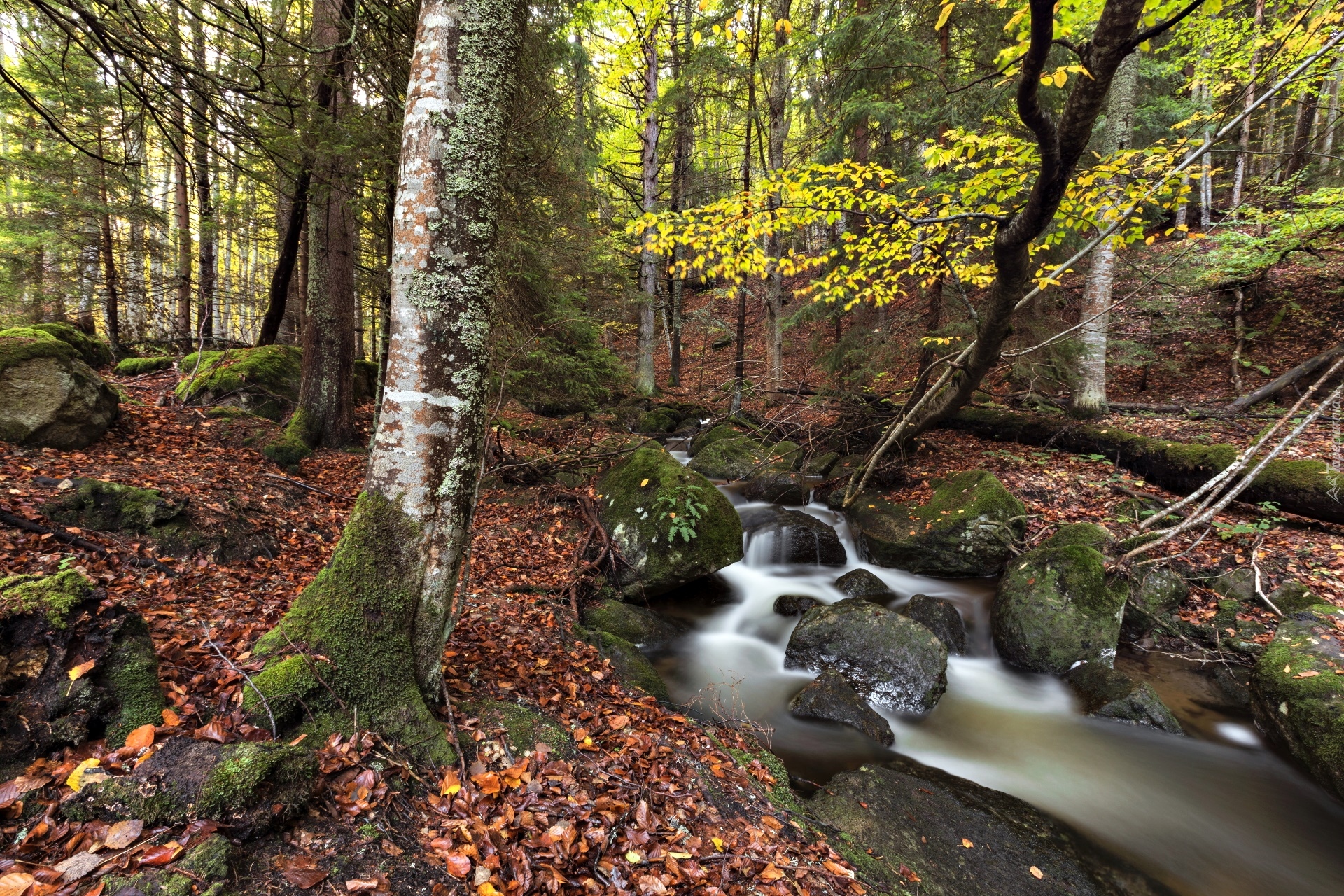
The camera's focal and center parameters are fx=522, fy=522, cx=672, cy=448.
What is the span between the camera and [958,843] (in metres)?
3.84

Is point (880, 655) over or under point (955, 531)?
under

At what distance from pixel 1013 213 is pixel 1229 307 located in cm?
1241

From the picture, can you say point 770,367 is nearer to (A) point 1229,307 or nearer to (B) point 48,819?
(A) point 1229,307

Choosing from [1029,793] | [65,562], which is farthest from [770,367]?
[65,562]

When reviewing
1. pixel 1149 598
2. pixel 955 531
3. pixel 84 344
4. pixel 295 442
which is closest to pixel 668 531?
pixel 955 531

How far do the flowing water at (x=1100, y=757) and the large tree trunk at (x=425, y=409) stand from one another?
3.73 metres

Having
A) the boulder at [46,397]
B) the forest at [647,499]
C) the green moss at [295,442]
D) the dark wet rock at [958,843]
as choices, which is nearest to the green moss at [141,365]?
the forest at [647,499]

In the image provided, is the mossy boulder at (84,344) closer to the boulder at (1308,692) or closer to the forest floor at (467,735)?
the forest floor at (467,735)

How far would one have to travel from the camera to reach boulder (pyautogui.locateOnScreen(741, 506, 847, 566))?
8672 millimetres

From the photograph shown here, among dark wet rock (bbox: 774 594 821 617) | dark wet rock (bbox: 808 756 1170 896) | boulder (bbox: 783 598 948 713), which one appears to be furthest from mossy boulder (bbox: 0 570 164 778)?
dark wet rock (bbox: 774 594 821 617)

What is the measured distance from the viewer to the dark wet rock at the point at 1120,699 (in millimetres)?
5336

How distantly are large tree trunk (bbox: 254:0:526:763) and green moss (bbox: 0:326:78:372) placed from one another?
16.8 ft

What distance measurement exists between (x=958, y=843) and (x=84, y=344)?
14077 mm

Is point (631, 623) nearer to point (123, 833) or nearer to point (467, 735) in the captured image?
point (467, 735)
